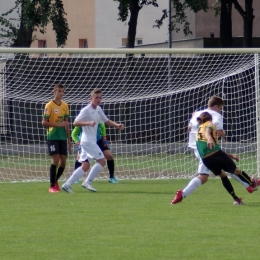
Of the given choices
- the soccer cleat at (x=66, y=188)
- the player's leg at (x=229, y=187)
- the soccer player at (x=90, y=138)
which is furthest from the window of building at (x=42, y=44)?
the player's leg at (x=229, y=187)

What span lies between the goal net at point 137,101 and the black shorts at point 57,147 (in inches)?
142

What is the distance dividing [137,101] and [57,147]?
679 centimetres

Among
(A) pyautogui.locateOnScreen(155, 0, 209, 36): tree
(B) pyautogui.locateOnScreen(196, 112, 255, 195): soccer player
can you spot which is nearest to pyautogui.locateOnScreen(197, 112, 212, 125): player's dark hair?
(B) pyautogui.locateOnScreen(196, 112, 255, 195): soccer player

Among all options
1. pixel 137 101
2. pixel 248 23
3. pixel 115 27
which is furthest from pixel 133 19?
pixel 115 27

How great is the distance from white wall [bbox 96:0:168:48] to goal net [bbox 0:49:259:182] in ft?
81.6

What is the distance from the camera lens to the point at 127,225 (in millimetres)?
9477

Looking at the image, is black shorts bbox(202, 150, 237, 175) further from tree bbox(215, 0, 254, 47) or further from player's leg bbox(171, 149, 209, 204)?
tree bbox(215, 0, 254, 47)

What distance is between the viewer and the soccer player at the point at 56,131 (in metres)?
13.7

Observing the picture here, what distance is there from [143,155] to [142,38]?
28.0 metres

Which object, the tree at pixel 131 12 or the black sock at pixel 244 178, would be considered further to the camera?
the tree at pixel 131 12

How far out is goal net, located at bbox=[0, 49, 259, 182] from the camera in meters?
18.3

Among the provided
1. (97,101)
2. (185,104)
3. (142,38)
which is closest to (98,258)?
(97,101)

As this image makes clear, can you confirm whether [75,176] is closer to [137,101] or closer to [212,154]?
[212,154]

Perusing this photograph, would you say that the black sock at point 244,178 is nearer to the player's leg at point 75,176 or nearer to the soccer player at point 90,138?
the soccer player at point 90,138
